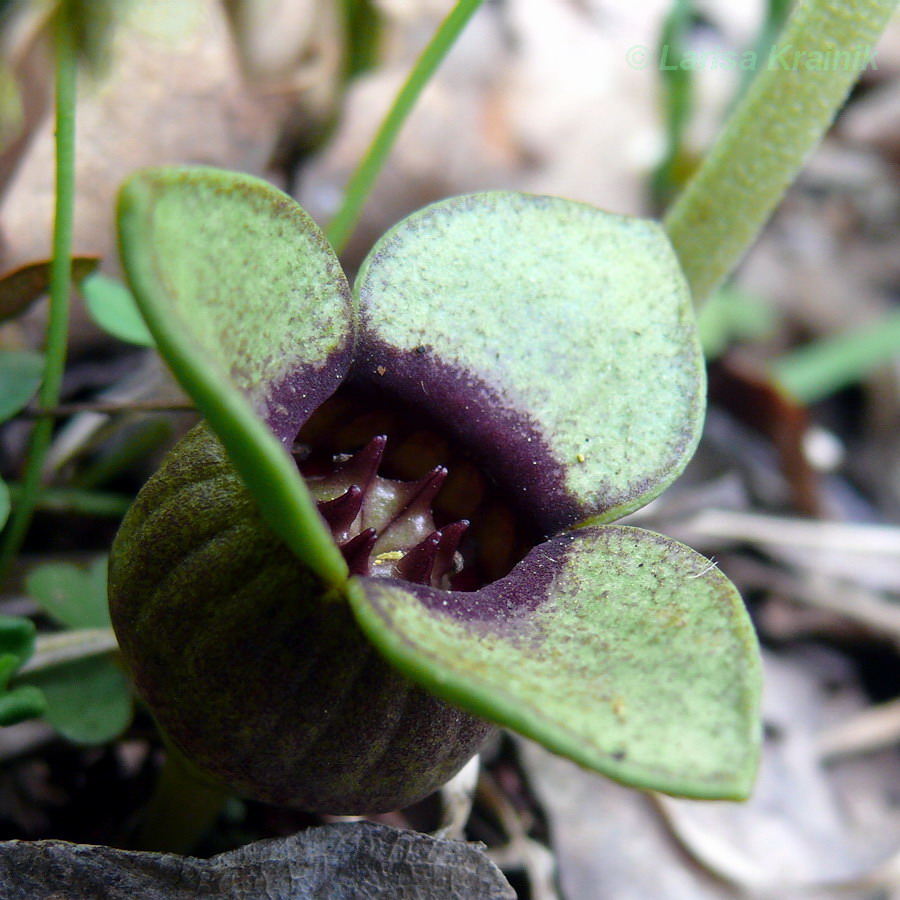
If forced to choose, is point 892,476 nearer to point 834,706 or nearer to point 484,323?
point 834,706

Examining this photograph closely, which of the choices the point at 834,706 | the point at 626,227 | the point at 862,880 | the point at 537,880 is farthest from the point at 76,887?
the point at 834,706

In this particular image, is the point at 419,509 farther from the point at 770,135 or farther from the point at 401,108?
the point at 770,135

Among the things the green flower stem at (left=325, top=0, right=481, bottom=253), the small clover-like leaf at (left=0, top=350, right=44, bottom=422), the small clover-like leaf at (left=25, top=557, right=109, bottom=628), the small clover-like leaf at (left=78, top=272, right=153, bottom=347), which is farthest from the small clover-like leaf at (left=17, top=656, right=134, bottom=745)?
the green flower stem at (left=325, top=0, right=481, bottom=253)

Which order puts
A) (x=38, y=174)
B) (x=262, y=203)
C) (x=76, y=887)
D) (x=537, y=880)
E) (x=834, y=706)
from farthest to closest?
(x=834, y=706) < (x=38, y=174) < (x=537, y=880) < (x=76, y=887) < (x=262, y=203)

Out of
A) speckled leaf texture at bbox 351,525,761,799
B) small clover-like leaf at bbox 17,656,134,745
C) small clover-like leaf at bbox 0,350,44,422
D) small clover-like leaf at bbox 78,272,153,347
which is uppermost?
speckled leaf texture at bbox 351,525,761,799

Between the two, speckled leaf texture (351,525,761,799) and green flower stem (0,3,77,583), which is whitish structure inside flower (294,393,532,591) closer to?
speckled leaf texture (351,525,761,799)

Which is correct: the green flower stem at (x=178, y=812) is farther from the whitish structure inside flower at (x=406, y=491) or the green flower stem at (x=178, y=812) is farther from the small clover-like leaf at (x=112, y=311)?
the small clover-like leaf at (x=112, y=311)

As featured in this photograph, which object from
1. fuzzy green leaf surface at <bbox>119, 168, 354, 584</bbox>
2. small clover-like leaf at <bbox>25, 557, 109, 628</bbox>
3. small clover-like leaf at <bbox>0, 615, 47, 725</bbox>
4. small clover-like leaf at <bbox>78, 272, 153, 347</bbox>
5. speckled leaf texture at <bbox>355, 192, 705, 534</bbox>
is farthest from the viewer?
small clover-like leaf at <bbox>78, 272, 153, 347</bbox>

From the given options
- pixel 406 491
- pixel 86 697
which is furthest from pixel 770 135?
pixel 86 697
